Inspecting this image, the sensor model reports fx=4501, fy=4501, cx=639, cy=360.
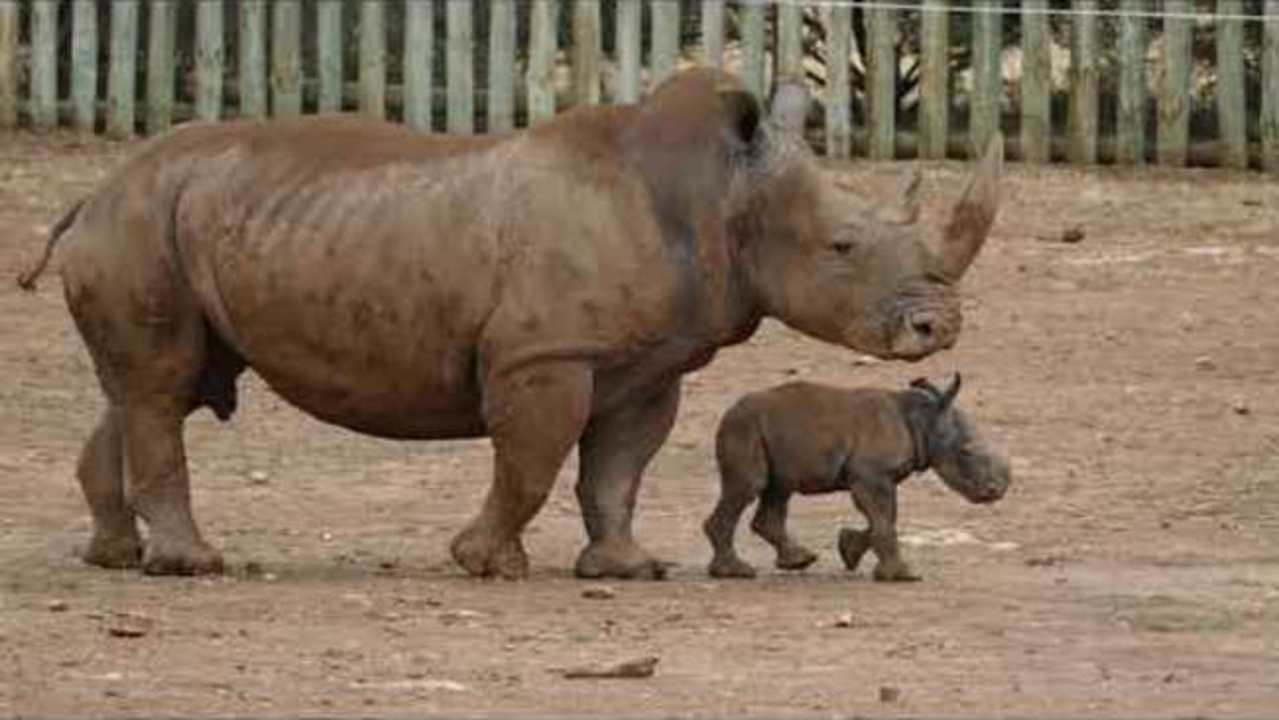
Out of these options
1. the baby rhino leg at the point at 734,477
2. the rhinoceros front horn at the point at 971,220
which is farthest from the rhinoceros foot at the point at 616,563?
the rhinoceros front horn at the point at 971,220

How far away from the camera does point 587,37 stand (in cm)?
2256

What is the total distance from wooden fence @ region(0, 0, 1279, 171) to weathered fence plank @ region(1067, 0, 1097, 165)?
1cm

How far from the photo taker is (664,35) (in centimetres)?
2242

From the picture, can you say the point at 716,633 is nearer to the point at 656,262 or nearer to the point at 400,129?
the point at 656,262

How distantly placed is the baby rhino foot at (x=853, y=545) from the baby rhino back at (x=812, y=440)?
0.19 metres

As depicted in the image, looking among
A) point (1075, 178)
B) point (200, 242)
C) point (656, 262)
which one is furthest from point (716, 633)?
point (1075, 178)

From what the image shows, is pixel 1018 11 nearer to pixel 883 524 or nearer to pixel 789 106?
pixel 789 106

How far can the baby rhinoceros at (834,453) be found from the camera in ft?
45.5

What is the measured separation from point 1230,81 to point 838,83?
6.39ft

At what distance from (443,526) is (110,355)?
1.89 meters

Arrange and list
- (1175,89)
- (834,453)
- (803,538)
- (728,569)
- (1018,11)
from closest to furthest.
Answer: (834,453) → (728,569) → (803,538) → (1018,11) → (1175,89)

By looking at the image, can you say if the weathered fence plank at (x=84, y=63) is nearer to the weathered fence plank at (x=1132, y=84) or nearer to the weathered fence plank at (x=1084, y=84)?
the weathered fence plank at (x=1084, y=84)

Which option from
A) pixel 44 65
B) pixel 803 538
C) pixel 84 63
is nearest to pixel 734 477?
pixel 803 538

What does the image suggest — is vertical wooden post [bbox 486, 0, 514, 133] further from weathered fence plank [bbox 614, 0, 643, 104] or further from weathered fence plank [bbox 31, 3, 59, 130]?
weathered fence plank [bbox 31, 3, 59, 130]
